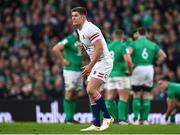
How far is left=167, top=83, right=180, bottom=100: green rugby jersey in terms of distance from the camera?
1900 centimetres

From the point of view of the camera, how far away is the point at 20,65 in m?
26.2

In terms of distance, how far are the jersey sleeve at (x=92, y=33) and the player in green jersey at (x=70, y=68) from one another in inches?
165

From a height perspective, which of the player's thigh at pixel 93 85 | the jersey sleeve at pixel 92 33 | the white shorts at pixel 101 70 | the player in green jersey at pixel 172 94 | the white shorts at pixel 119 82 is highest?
the jersey sleeve at pixel 92 33

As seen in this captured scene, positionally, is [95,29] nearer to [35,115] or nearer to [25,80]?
[35,115]

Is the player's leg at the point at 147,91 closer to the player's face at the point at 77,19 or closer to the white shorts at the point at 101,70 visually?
the white shorts at the point at 101,70

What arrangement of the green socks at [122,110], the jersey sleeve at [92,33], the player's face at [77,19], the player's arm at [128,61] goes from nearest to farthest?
the jersey sleeve at [92,33]
the player's face at [77,19]
the player's arm at [128,61]
the green socks at [122,110]

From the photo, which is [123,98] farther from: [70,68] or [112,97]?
[70,68]

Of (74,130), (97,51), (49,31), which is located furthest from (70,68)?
(49,31)

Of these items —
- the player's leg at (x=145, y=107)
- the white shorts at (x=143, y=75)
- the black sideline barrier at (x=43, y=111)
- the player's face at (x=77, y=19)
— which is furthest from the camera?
the black sideline barrier at (x=43, y=111)

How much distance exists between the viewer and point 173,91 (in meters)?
19.1

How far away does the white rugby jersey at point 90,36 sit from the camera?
1463 cm

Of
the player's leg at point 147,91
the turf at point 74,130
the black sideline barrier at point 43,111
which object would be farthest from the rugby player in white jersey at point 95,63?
the black sideline barrier at point 43,111

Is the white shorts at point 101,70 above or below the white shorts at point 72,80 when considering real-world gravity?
above

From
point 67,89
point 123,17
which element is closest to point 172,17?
point 123,17
